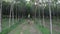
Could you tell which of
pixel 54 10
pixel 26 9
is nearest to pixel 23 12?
pixel 26 9

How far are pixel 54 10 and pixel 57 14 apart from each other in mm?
2243

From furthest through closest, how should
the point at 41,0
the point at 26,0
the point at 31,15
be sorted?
the point at 31,15, the point at 26,0, the point at 41,0

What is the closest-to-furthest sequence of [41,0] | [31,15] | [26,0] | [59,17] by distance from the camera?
[41,0] < [26,0] < [59,17] < [31,15]

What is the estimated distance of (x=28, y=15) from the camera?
146 feet

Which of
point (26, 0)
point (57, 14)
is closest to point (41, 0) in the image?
point (26, 0)

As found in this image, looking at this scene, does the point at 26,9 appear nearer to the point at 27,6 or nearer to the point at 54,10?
the point at 27,6

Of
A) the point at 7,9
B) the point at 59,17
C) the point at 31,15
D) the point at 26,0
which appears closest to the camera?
the point at 26,0

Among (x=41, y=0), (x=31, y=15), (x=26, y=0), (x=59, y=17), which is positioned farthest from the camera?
(x=31, y=15)

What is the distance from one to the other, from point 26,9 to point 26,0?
235 inches

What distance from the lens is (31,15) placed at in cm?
4519

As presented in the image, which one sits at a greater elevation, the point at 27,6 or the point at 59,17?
the point at 27,6

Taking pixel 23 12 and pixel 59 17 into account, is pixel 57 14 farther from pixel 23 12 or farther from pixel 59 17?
pixel 23 12

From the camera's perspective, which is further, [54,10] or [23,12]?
[23,12]

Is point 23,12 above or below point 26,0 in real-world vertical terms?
below
